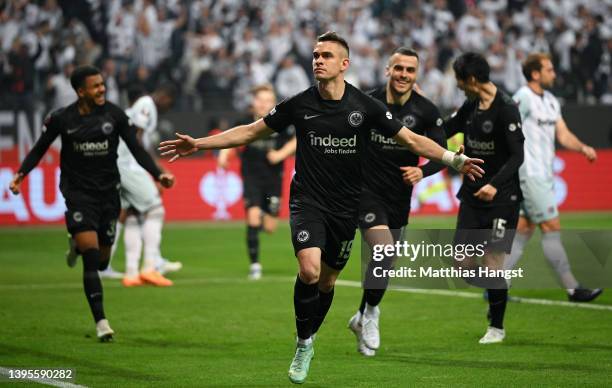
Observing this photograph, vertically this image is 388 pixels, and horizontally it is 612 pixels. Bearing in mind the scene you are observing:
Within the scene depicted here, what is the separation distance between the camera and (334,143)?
27.0 feet

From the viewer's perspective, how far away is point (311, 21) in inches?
1103

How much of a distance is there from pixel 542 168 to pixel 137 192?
5448mm

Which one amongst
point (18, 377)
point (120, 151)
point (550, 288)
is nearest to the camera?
point (18, 377)

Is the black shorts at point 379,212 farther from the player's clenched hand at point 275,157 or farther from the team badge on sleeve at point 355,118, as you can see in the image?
the player's clenched hand at point 275,157

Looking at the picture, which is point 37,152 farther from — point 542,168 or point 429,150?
point 542,168

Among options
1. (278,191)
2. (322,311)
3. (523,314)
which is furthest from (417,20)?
(322,311)

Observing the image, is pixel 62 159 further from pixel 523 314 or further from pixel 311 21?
pixel 311 21

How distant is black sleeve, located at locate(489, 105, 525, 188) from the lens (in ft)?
32.7

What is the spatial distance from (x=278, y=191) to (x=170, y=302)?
12.2ft

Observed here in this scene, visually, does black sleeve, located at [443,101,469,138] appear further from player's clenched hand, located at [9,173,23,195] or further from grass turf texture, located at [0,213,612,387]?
player's clenched hand, located at [9,173,23,195]

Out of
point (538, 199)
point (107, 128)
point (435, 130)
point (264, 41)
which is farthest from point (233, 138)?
point (264, 41)

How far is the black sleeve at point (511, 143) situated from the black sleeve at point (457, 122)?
0.52 meters

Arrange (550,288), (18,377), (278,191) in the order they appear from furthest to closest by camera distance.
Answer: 1. (278,191)
2. (550,288)
3. (18,377)

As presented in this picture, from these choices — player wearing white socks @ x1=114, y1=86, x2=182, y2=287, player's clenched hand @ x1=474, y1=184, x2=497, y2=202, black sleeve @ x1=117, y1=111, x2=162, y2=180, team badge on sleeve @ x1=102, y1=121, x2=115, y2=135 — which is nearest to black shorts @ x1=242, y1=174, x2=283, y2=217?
player wearing white socks @ x1=114, y1=86, x2=182, y2=287
